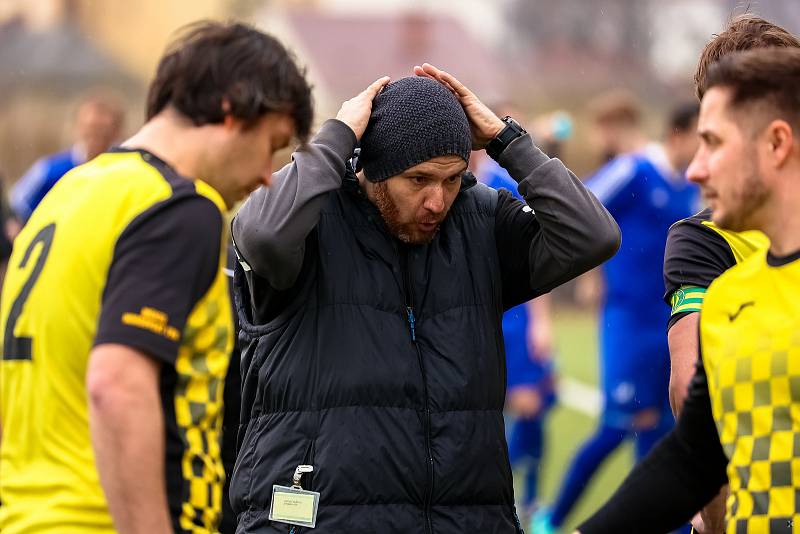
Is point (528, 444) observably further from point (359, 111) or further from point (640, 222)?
point (359, 111)

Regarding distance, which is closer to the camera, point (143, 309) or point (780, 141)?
point (143, 309)

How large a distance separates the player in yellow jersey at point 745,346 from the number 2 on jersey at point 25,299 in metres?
1.39

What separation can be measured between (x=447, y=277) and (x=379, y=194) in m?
0.33

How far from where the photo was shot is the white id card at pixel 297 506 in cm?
391

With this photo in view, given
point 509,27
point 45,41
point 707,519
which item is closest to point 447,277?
point 707,519

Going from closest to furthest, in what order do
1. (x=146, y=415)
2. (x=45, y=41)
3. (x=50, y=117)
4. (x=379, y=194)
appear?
(x=146, y=415), (x=379, y=194), (x=50, y=117), (x=45, y=41)

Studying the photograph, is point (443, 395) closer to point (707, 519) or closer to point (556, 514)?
point (707, 519)

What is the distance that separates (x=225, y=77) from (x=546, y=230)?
1.35m

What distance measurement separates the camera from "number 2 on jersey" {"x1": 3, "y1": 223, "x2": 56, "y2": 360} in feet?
10.6

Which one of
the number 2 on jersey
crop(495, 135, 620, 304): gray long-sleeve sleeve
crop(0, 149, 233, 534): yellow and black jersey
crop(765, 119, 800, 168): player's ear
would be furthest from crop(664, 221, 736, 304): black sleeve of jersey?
the number 2 on jersey

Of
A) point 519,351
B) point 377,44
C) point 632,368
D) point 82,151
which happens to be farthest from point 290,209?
point 377,44

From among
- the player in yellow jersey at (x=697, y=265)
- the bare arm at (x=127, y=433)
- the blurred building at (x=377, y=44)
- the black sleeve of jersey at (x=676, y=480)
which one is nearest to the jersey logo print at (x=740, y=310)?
the black sleeve of jersey at (x=676, y=480)

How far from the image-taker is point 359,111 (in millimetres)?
4246

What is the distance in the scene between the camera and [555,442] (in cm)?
1312
